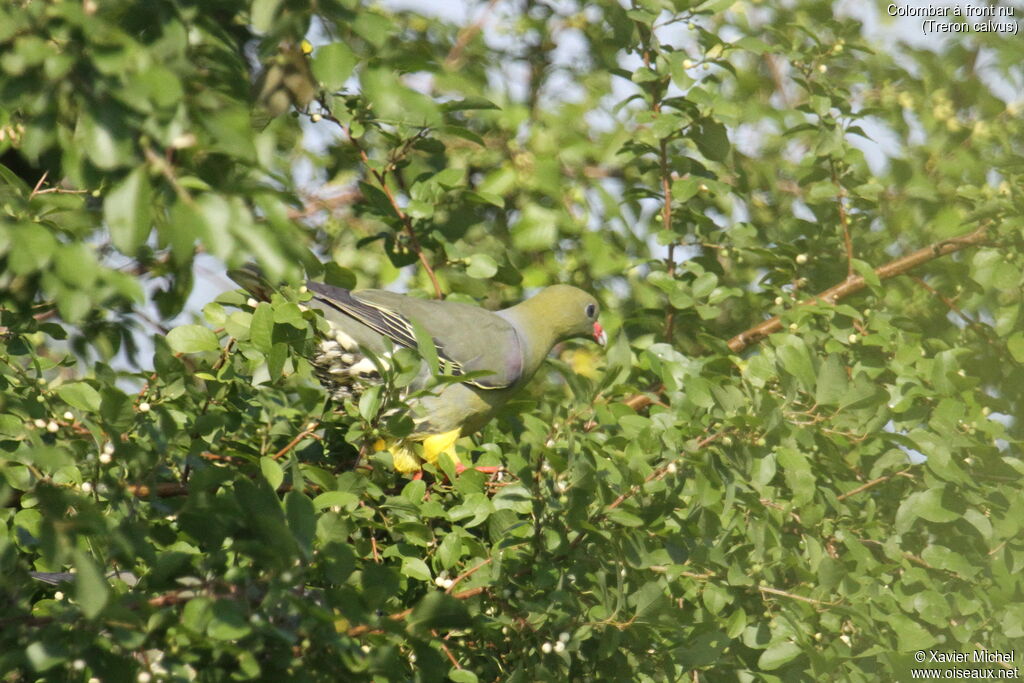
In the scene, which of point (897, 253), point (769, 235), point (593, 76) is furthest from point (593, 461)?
point (593, 76)

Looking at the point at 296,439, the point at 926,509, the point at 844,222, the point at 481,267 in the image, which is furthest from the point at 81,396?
the point at 844,222

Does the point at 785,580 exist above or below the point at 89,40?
below

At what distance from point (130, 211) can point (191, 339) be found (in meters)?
1.61

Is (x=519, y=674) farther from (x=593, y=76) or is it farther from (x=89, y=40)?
(x=593, y=76)

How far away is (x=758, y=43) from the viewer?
4.03 m

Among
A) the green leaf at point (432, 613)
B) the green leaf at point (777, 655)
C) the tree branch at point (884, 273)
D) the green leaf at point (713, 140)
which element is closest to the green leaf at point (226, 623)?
the green leaf at point (432, 613)

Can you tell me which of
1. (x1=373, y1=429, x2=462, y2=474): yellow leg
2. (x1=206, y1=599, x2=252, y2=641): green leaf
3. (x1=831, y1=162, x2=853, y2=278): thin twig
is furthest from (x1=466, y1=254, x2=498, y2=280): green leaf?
(x1=206, y1=599, x2=252, y2=641): green leaf

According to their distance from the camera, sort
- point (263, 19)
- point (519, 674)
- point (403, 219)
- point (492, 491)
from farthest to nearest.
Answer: point (403, 219)
point (492, 491)
point (519, 674)
point (263, 19)

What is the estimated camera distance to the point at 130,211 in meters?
1.60

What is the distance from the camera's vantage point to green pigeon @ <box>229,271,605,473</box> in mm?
3881

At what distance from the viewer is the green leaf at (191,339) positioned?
3.13 metres

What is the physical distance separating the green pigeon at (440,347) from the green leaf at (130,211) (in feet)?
6.25

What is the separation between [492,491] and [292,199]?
147 cm

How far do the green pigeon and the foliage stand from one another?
20 centimetres
